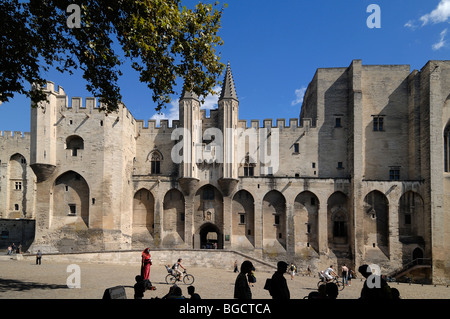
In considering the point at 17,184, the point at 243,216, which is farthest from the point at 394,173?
the point at 17,184

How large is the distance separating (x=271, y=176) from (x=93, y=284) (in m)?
23.1

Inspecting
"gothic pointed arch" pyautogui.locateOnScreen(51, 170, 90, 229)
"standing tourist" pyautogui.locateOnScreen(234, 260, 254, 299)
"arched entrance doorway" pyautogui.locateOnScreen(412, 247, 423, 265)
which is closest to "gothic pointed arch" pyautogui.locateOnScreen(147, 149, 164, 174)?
"gothic pointed arch" pyautogui.locateOnScreen(51, 170, 90, 229)

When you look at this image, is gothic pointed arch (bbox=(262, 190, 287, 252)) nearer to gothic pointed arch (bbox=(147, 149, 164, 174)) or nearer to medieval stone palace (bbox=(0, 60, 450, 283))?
medieval stone palace (bbox=(0, 60, 450, 283))

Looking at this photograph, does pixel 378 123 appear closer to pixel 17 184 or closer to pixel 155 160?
pixel 155 160

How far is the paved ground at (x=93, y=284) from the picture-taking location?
14.5 m

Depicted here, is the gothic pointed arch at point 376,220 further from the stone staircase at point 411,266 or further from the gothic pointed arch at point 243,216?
the gothic pointed arch at point 243,216

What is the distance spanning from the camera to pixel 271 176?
122ft

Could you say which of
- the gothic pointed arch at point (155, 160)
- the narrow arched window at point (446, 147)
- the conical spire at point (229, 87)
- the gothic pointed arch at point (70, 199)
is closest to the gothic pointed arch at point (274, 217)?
the conical spire at point (229, 87)

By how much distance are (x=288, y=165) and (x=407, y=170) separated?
38.3 ft

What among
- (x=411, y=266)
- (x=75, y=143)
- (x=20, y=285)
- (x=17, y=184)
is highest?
(x=75, y=143)

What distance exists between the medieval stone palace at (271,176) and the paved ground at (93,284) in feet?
25.6

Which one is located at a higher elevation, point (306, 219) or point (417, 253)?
point (306, 219)

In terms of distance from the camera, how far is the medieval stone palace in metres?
31.8
